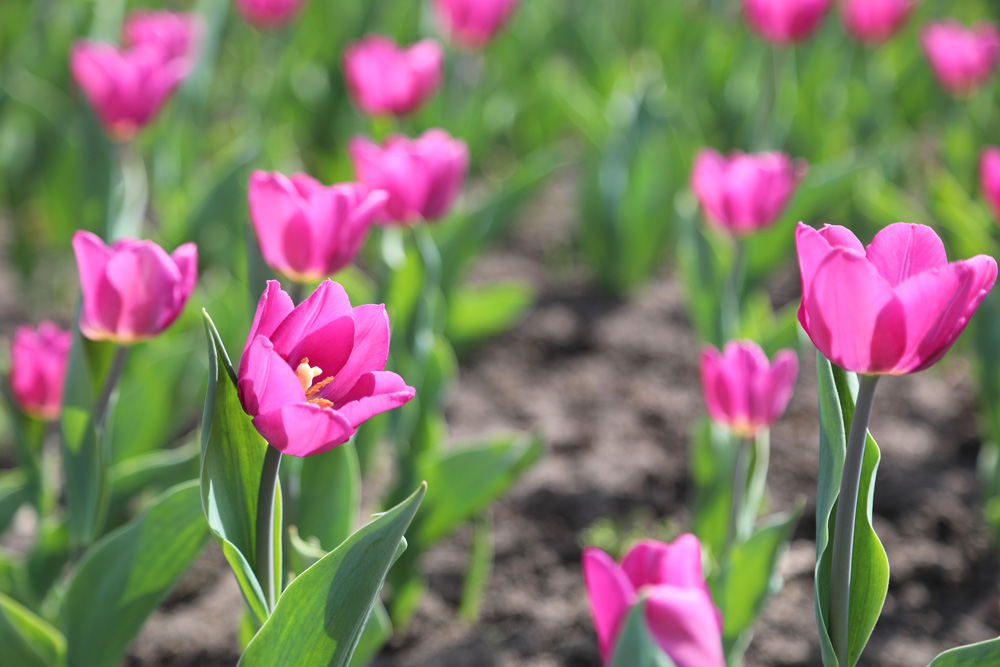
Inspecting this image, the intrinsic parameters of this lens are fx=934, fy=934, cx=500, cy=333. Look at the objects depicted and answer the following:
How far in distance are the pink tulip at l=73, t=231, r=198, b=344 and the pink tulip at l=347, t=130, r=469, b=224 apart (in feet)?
1.58

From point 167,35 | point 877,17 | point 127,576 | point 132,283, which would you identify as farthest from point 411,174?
point 877,17

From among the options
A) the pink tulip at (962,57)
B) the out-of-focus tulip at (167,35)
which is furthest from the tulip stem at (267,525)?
the pink tulip at (962,57)

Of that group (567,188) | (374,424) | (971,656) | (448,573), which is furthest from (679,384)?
(971,656)

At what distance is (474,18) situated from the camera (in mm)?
2568

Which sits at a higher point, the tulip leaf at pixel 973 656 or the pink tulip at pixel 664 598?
the pink tulip at pixel 664 598

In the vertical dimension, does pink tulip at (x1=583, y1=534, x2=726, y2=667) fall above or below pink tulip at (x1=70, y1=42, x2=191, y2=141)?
Answer: above

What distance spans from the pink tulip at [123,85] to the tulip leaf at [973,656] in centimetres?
157

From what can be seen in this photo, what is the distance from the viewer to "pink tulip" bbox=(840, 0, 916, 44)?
9.54 ft

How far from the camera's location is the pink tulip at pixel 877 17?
2908 millimetres

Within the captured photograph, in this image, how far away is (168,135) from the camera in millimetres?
2312

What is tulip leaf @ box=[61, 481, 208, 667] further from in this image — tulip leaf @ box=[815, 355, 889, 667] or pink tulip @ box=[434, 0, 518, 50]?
pink tulip @ box=[434, 0, 518, 50]

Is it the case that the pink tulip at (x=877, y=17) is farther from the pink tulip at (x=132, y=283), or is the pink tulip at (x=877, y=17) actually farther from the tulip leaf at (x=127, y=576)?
the tulip leaf at (x=127, y=576)

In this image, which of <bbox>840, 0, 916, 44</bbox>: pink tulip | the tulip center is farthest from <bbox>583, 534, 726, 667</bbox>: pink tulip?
<bbox>840, 0, 916, 44</bbox>: pink tulip

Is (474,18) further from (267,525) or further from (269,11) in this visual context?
(267,525)
